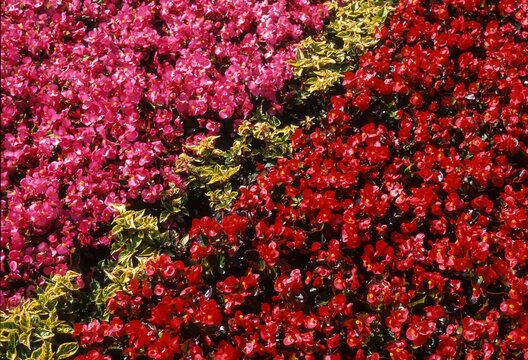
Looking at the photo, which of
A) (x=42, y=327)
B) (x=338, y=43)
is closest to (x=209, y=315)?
(x=42, y=327)

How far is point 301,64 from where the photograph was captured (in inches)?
128

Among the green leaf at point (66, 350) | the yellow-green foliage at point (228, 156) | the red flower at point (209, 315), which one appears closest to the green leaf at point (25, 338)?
the green leaf at point (66, 350)

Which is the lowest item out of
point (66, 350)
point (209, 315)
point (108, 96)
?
point (66, 350)

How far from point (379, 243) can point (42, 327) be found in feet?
5.86

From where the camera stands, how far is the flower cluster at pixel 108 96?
2625 millimetres

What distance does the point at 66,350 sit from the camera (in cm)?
222

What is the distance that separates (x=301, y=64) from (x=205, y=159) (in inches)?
39.2

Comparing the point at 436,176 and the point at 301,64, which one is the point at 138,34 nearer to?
the point at 301,64

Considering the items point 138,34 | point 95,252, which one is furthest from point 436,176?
point 138,34

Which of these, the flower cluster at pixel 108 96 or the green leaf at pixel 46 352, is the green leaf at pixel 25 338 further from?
the flower cluster at pixel 108 96

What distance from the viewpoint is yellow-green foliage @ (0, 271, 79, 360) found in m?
2.22

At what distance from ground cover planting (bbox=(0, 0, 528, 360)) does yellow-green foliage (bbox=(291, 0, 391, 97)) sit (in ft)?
0.32

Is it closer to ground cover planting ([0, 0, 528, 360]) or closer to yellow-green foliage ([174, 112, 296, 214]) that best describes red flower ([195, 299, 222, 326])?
ground cover planting ([0, 0, 528, 360])

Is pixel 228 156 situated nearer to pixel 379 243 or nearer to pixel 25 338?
pixel 379 243
